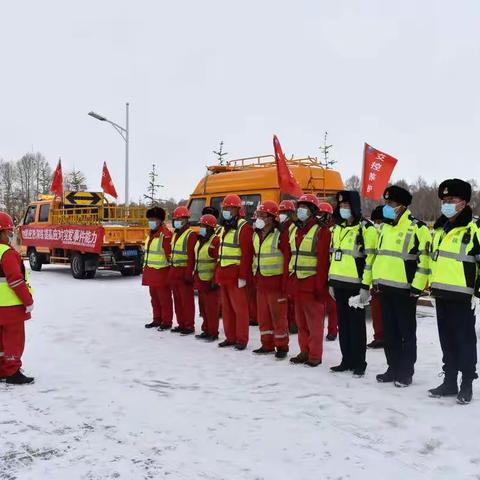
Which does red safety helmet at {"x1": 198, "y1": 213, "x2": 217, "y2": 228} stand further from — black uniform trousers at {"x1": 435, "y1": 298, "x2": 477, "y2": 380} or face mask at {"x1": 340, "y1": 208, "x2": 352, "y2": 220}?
black uniform trousers at {"x1": 435, "y1": 298, "x2": 477, "y2": 380}

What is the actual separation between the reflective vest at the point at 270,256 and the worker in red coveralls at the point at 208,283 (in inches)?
41.3

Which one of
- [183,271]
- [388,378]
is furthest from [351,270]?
[183,271]

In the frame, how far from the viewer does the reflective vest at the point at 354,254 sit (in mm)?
5402

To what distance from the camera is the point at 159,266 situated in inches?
314

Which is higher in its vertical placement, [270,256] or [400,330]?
[270,256]

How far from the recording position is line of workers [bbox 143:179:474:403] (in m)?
4.60

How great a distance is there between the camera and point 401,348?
5.20 m

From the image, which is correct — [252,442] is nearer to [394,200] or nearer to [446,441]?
[446,441]

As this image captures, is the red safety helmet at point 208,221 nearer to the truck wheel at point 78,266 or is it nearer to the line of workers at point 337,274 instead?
the line of workers at point 337,274

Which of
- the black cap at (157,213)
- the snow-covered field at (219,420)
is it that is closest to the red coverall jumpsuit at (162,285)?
the black cap at (157,213)

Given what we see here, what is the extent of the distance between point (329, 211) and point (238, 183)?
4.00m

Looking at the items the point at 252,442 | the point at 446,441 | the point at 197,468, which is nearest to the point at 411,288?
the point at 446,441

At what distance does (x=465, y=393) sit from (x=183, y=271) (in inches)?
170

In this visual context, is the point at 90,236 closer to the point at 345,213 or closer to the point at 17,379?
the point at 17,379
